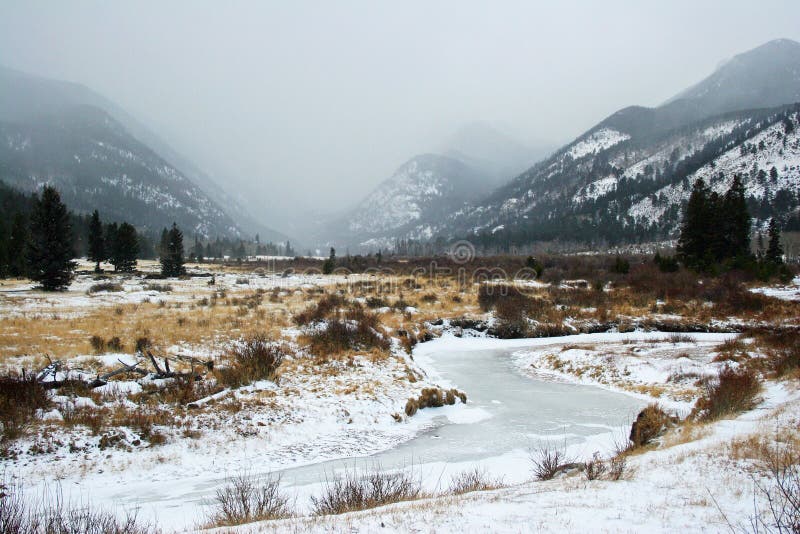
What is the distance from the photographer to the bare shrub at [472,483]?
6203 mm

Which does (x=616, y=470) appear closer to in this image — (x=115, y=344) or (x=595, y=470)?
(x=595, y=470)

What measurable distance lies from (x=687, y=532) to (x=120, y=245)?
209 ft

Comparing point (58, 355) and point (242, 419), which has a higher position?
point (58, 355)

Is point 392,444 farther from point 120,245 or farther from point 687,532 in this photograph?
point 120,245

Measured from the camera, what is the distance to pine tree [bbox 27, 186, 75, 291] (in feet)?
102

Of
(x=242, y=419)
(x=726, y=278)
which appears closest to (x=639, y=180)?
(x=726, y=278)

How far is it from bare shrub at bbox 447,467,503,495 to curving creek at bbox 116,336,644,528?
0.34 metres

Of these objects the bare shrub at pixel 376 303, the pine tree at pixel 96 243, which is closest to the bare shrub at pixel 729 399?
the bare shrub at pixel 376 303

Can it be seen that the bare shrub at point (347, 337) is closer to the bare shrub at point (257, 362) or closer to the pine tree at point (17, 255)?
the bare shrub at point (257, 362)

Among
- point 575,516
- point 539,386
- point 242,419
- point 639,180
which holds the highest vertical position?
point 639,180

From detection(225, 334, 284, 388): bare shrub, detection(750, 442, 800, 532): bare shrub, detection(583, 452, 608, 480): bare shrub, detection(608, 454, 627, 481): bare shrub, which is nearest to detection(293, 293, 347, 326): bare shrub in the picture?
detection(225, 334, 284, 388): bare shrub

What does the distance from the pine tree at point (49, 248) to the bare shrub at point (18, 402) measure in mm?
28396

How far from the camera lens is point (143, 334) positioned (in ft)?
54.2

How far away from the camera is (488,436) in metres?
10.4
